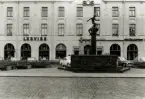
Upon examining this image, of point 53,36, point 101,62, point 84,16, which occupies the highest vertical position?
point 84,16

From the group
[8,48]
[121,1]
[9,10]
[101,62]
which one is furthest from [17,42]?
[101,62]

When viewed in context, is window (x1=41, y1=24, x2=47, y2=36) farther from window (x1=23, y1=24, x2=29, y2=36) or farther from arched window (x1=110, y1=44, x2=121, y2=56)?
arched window (x1=110, y1=44, x2=121, y2=56)

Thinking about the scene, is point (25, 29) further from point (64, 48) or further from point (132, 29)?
point (132, 29)

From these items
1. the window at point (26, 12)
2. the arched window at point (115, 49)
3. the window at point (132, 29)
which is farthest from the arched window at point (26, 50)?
the window at point (132, 29)

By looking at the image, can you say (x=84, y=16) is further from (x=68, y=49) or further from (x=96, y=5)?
(x=68, y=49)

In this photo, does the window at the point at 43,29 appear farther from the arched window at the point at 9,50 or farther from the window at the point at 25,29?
the arched window at the point at 9,50

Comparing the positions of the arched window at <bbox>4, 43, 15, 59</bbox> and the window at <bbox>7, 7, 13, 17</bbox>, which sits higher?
the window at <bbox>7, 7, 13, 17</bbox>

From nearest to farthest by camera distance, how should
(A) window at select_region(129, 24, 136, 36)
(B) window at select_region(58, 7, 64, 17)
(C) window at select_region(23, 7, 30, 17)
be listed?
(A) window at select_region(129, 24, 136, 36) < (B) window at select_region(58, 7, 64, 17) < (C) window at select_region(23, 7, 30, 17)

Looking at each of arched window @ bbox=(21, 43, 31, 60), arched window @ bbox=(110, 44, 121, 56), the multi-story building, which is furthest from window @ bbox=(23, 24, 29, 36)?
arched window @ bbox=(110, 44, 121, 56)

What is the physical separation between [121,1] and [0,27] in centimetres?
2156

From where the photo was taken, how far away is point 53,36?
2162 inches

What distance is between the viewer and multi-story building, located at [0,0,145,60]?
179ft

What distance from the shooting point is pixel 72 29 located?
54750 millimetres

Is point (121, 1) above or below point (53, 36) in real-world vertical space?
above
